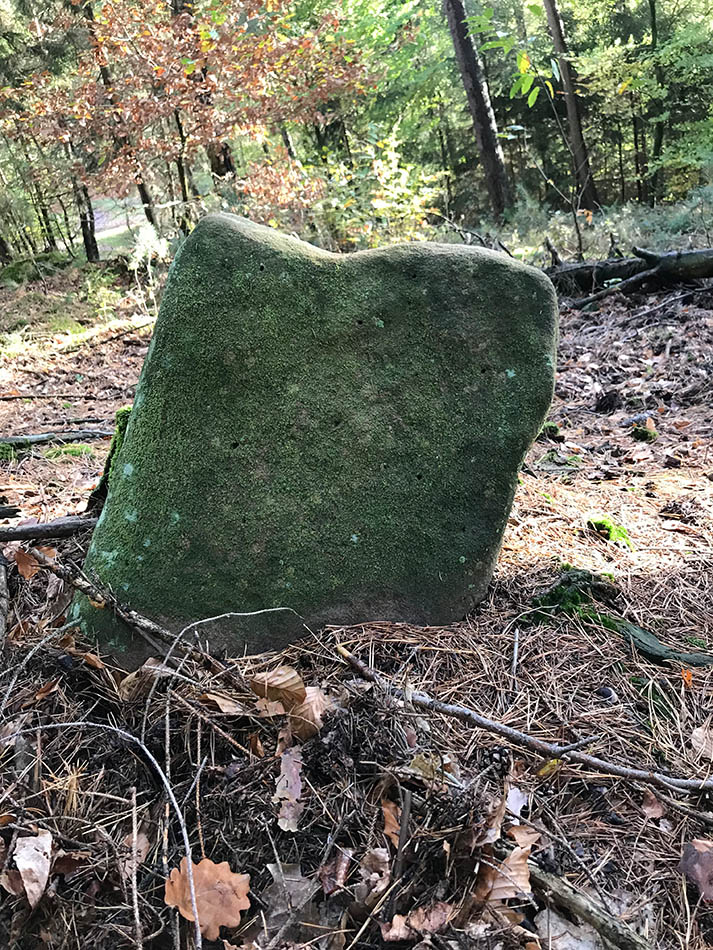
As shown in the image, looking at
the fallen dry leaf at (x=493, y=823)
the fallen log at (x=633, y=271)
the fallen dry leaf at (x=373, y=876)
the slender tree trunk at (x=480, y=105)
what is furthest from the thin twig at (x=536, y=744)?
the slender tree trunk at (x=480, y=105)

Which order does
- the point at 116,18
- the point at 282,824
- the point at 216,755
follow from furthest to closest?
the point at 116,18 < the point at 216,755 < the point at 282,824

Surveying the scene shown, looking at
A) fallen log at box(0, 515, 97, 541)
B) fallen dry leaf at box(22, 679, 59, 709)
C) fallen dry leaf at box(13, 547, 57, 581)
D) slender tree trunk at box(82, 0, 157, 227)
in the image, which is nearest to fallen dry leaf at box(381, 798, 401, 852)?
fallen dry leaf at box(22, 679, 59, 709)

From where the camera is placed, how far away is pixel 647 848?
5.56 feet

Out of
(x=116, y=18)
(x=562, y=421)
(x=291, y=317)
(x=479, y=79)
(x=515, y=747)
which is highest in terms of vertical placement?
(x=116, y=18)

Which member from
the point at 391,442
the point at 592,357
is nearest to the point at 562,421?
the point at 592,357

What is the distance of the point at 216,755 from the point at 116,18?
1042 centimetres

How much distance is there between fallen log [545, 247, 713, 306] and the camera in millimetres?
7066

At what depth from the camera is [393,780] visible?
1710 millimetres

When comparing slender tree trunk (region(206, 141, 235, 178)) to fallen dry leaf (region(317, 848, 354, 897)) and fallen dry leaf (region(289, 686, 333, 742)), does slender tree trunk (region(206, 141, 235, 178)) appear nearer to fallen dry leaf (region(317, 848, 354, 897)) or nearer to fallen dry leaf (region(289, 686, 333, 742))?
fallen dry leaf (region(289, 686, 333, 742))

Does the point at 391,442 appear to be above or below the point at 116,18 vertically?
below

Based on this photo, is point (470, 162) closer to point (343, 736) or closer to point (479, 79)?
point (479, 79)

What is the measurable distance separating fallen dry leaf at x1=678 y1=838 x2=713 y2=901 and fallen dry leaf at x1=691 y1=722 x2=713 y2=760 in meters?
0.32

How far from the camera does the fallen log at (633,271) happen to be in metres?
7.07

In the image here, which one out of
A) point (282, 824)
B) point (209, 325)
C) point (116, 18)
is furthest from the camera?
point (116, 18)
